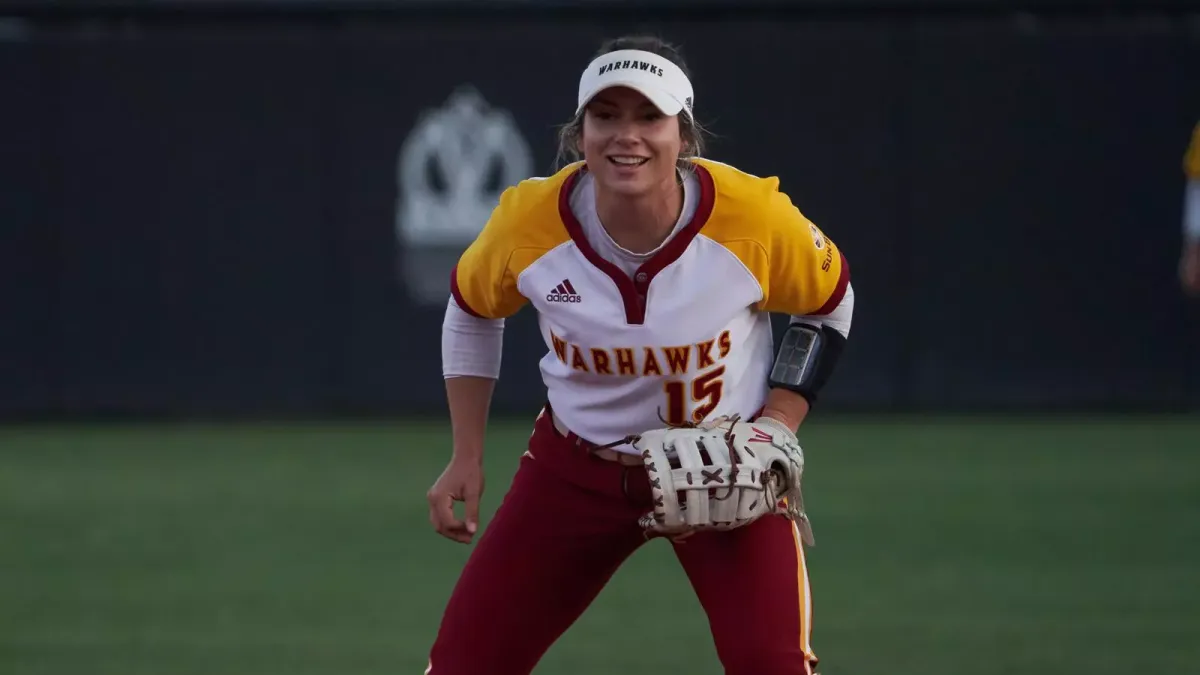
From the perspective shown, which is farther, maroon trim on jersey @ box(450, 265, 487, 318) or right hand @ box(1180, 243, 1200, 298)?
right hand @ box(1180, 243, 1200, 298)

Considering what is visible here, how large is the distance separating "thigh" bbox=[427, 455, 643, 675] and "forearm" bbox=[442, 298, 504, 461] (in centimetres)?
21

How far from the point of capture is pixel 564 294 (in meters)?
4.28

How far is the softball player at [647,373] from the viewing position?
411 centimetres

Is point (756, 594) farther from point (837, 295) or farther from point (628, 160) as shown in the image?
point (628, 160)

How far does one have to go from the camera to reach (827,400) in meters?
12.5

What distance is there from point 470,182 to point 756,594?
848cm

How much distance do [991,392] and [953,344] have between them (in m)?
0.41

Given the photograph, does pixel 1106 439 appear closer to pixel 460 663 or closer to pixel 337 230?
pixel 337 230

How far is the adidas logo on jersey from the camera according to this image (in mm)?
4270

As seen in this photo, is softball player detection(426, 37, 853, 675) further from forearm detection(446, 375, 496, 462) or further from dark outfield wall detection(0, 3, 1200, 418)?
dark outfield wall detection(0, 3, 1200, 418)

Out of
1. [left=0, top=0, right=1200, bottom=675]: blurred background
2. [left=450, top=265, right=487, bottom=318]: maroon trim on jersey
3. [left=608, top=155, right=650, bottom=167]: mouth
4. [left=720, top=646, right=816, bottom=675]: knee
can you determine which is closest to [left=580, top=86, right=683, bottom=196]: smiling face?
[left=608, top=155, right=650, bottom=167]: mouth

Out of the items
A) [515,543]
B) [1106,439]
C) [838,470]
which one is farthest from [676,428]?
[1106,439]

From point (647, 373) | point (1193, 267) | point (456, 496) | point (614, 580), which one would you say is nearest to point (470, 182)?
point (1193, 267)

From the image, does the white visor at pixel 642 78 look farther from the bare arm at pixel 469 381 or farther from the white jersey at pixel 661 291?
the bare arm at pixel 469 381
